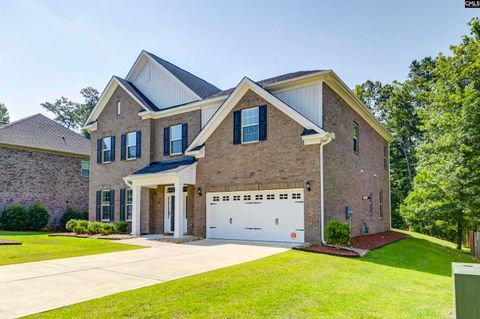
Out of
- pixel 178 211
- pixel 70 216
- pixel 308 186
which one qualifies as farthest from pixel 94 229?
pixel 308 186

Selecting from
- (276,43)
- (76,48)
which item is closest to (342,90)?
(276,43)

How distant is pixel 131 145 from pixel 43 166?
9.44 meters

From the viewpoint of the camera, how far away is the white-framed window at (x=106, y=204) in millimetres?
22952

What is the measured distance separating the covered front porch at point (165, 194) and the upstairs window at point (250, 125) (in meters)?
3.12

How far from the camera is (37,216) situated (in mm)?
25172

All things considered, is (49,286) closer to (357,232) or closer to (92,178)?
(357,232)

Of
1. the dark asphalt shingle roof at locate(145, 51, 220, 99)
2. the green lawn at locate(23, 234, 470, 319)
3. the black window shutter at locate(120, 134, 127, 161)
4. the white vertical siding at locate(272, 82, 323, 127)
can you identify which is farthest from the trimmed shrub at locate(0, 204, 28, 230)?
the green lawn at locate(23, 234, 470, 319)

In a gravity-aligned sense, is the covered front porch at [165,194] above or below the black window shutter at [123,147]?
below

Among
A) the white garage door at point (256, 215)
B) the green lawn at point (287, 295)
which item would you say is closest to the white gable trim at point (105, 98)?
the white garage door at point (256, 215)

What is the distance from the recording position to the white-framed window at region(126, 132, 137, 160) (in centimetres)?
2199

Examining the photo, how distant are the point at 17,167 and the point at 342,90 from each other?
73.2 feet

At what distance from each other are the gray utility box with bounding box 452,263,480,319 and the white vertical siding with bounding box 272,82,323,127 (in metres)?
11.4

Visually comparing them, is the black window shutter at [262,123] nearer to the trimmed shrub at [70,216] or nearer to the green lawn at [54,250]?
the green lawn at [54,250]

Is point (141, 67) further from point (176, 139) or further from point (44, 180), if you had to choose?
point (44, 180)
